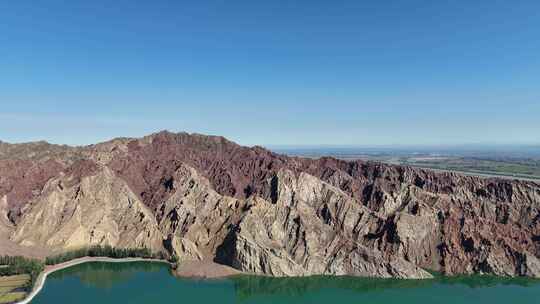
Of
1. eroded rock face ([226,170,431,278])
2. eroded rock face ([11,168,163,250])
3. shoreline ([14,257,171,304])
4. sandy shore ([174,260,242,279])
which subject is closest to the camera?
Result: shoreline ([14,257,171,304])

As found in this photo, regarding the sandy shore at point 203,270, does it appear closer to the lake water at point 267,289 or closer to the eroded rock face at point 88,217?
the lake water at point 267,289

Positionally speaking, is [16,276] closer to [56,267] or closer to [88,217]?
[56,267]

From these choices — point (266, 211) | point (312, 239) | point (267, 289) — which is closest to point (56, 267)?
point (267, 289)

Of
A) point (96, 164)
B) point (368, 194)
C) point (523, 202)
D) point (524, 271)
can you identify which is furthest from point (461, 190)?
point (96, 164)

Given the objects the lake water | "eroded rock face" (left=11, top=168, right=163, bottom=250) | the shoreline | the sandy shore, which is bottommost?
the lake water

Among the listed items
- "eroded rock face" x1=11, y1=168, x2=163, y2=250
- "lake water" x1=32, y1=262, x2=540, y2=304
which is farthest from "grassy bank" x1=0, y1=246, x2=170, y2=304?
"eroded rock face" x1=11, y1=168, x2=163, y2=250

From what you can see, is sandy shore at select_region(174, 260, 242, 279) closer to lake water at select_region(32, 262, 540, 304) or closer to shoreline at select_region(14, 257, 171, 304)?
lake water at select_region(32, 262, 540, 304)
